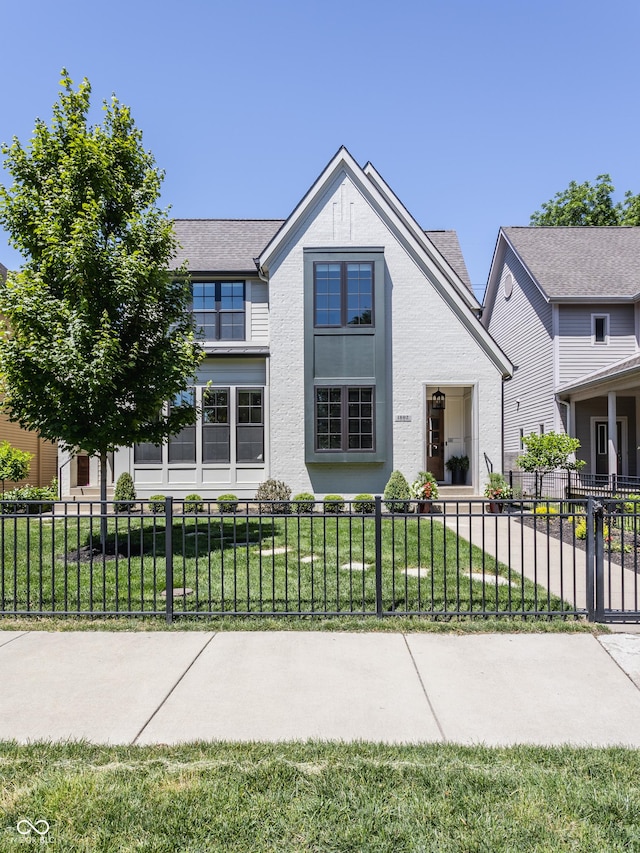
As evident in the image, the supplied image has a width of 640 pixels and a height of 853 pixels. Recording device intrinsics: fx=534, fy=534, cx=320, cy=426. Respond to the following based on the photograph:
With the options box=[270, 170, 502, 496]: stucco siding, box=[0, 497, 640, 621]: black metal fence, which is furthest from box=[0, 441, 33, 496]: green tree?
box=[270, 170, 502, 496]: stucco siding

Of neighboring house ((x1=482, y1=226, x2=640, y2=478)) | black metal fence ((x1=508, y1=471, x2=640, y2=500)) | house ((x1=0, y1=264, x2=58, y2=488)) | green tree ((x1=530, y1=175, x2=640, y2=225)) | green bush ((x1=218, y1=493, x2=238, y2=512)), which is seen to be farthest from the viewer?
green tree ((x1=530, y1=175, x2=640, y2=225))

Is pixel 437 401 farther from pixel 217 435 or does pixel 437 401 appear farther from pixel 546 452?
pixel 217 435

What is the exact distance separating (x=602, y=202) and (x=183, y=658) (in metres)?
39.4

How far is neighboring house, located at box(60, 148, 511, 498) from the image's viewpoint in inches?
619

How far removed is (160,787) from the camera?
9.46ft

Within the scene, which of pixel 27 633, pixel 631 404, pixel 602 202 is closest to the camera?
pixel 27 633

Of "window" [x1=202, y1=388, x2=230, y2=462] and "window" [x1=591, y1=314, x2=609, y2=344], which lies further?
"window" [x1=591, y1=314, x2=609, y2=344]

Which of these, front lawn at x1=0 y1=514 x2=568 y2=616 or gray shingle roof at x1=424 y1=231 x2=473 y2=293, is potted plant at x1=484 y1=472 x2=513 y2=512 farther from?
gray shingle roof at x1=424 y1=231 x2=473 y2=293

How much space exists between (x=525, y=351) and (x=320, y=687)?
20.9m

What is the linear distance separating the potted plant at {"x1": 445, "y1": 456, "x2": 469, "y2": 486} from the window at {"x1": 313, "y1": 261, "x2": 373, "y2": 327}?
562cm

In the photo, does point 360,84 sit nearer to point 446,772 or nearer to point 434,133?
point 434,133

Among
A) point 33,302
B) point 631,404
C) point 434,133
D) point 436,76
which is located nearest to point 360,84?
point 436,76

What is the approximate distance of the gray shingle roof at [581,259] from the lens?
1941 cm

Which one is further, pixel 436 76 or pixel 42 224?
pixel 436 76
